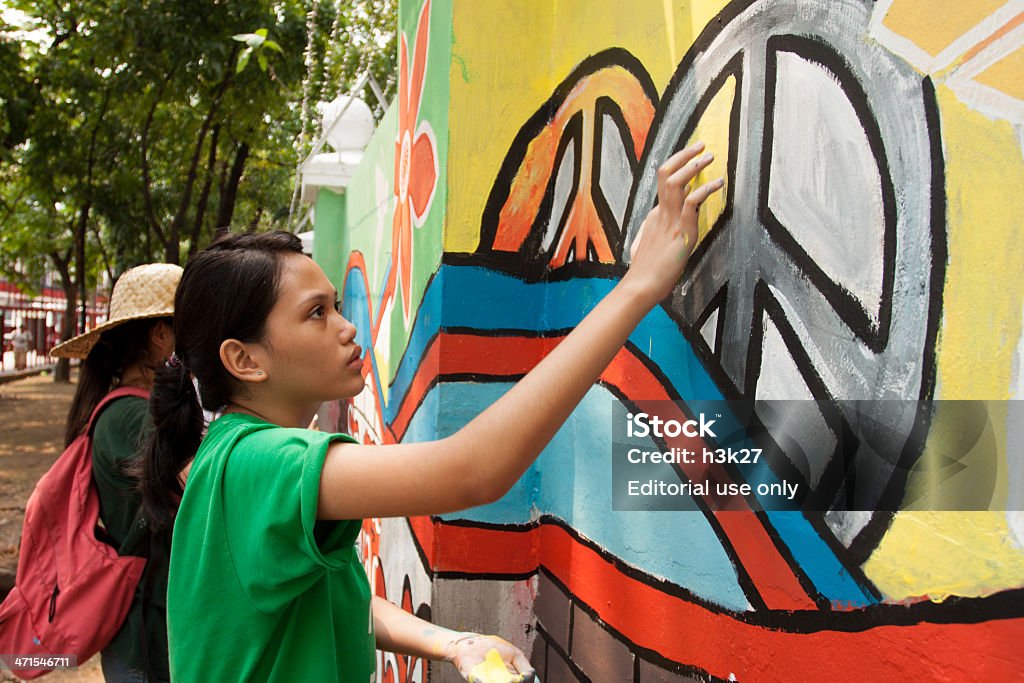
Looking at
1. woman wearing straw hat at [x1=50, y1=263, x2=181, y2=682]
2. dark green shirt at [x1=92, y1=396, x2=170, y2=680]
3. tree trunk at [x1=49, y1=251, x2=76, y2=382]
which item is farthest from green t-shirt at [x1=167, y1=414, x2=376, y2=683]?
tree trunk at [x1=49, y1=251, x2=76, y2=382]

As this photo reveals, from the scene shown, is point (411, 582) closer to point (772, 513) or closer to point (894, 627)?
point (772, 513)

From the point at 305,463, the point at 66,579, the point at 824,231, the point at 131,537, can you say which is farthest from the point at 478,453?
the point at 66,579

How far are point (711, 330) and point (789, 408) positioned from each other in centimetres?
23

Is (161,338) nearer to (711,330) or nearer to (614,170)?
(614,170)

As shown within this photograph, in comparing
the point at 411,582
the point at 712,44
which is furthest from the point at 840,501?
the point at 411,582

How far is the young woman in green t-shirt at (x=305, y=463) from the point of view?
116 centimetres

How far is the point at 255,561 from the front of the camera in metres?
1.21

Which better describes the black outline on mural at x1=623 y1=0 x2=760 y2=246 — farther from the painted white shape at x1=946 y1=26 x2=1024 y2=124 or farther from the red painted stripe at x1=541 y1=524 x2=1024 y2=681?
the red painted stripe at x1=541 y1=524 x2=1024 y2=681

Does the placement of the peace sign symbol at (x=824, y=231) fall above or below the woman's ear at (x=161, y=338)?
above

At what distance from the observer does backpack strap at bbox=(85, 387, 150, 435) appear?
7.73 ft

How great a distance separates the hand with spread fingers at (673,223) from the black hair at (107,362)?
170cm

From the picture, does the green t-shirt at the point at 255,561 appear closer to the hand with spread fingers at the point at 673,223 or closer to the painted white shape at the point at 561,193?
the hand with spread fingers at the point at 673,223

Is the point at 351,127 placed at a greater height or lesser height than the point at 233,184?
lesser

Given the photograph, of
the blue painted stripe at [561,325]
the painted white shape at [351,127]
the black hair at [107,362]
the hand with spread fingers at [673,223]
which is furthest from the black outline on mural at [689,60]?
the painted white shape at [351,127]
